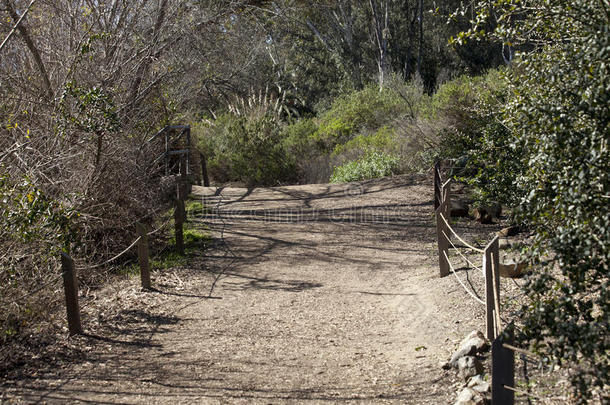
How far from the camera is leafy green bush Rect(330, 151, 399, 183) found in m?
15.9

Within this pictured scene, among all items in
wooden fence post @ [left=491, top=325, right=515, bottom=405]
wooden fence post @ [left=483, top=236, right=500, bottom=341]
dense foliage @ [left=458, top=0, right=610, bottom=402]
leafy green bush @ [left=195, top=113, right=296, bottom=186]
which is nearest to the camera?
dense foliage @ [left=458, top=0, right=610, bottom=402]

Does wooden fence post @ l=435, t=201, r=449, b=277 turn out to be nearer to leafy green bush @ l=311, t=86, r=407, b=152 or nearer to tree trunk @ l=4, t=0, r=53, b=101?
tree trunk @ l=4, t=0, r=53, b=101

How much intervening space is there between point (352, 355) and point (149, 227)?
502 centimetres

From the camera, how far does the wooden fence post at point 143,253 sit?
26.2 feet

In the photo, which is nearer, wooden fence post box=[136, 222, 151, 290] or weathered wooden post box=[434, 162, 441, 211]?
wooden fence post box=[136, 222, 151, 290]

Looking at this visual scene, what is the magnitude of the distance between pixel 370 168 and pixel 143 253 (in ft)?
29.7

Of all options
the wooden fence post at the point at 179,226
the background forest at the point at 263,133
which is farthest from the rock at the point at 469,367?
the wooden fence post at the point at 179,226

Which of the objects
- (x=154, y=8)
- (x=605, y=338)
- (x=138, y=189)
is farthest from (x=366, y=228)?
(x=605, y=338)

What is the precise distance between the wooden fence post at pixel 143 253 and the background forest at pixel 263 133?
1.58 ft

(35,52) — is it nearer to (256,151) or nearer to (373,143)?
(256,151)

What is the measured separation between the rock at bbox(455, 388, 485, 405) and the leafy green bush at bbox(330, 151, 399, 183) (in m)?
11.5

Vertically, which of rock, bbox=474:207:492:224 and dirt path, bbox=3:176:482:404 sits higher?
rock, bbox=474:207:492:224

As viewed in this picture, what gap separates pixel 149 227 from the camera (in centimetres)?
1004

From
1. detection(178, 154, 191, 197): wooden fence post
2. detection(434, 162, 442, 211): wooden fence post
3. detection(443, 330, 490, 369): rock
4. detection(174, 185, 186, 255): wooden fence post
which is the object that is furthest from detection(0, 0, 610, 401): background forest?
detection(178, 154, 191, 197): wooden fence post
